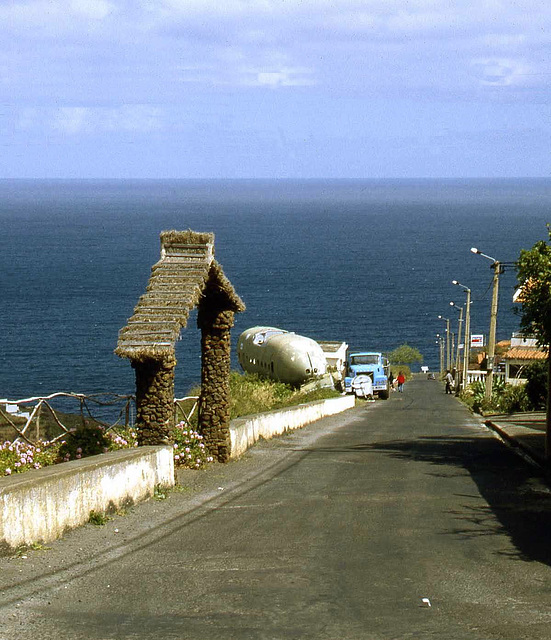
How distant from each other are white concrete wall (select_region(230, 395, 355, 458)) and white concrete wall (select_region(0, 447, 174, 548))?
5157mm

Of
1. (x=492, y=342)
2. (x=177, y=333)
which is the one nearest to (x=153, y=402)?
(x=177, y=333)

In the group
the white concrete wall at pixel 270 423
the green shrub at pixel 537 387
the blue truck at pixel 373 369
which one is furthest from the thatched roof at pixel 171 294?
the blue truck at pixel 373 369

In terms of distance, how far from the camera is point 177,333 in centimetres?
1498

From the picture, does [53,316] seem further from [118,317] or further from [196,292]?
[196,292]

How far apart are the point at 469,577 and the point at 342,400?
34.1 meters

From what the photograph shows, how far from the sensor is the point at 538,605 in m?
8.55

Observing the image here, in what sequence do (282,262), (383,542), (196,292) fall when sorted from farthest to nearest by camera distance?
(282,262) → (196,292) → (383,542)

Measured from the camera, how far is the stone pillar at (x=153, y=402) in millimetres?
15117

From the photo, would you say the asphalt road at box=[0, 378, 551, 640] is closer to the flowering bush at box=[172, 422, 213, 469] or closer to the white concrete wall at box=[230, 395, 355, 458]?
the flowering bush at box=[172, 422, 213, 469]

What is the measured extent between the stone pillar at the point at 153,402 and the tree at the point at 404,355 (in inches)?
3240

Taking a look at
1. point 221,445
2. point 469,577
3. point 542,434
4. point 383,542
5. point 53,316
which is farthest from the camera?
point 53,316

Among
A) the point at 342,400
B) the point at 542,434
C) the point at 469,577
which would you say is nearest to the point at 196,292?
the point at 469,577

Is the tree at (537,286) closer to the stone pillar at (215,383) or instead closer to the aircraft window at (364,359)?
the stone pillar at (215,383)

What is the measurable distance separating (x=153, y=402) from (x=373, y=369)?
4223cm
